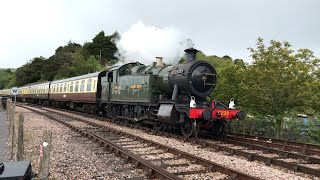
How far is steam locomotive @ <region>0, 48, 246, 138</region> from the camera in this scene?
11820 millimetres

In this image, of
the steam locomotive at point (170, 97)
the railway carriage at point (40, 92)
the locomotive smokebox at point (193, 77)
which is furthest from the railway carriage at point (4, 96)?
the locomotive smokebox at point (193, 77)

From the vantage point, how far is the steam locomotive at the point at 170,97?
1182cm

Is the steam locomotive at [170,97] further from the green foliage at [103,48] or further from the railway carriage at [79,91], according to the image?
the green foliage at [103,48]

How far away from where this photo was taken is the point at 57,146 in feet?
31.6

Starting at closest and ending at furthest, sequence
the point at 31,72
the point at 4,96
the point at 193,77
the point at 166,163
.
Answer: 1. the point at 166,163
2. the point at 193,77
3. the point at 4,96
4. the point at 31,72

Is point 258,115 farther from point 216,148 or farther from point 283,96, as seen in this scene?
point 216,148

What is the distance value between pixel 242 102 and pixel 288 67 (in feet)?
9.03

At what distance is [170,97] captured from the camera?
45.5 feet

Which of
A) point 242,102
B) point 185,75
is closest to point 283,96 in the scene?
point 242,102

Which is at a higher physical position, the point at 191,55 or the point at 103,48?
the point at 103,48

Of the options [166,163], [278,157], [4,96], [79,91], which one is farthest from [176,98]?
[4,96]

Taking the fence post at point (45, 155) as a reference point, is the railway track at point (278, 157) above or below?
below

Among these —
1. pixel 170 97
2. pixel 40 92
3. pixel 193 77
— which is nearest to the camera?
pixel 193 77

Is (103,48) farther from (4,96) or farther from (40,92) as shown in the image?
(40,92)
